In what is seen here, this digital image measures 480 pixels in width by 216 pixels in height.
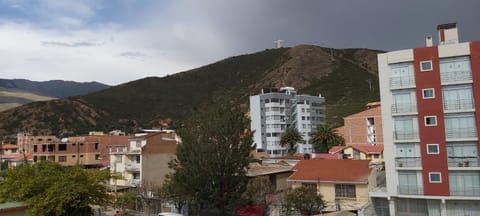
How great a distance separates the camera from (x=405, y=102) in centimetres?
3906

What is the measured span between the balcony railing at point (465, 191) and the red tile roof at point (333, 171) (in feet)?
23.6

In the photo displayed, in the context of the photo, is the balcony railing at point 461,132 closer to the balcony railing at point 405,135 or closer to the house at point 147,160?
the balcony railing at point 405,135

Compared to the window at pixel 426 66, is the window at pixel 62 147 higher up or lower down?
lower down

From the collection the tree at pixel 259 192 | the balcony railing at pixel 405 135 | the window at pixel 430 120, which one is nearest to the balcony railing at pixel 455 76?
the window at pixel 430 120

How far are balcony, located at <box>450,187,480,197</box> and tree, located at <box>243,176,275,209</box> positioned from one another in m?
15.5

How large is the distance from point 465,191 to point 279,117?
7832 cm

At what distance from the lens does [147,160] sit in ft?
191

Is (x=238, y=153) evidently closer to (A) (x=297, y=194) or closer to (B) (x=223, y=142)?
(B) (x=223, y=142)

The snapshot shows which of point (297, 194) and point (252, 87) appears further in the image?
point (252, 87)

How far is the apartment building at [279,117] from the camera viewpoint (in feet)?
363

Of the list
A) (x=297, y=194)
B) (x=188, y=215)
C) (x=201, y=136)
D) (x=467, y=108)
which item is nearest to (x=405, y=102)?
(x=467, y=108)

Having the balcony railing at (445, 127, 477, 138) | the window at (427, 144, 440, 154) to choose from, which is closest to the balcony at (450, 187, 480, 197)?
the window at (427, 144, 440, 154)

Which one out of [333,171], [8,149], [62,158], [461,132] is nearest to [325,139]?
[333,171]

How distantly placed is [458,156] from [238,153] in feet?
60.6
